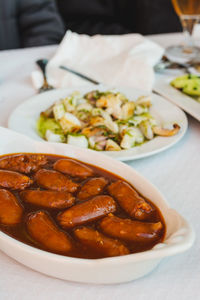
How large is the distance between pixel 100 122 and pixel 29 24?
6.00 ft

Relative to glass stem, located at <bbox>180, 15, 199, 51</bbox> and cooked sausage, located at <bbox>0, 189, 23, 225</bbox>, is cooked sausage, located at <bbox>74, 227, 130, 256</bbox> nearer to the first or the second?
cooked sausage, located at <bbox>0, 189, 23, 225</bbox>

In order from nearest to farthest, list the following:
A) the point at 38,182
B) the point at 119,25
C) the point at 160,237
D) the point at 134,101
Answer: the point at 160,237, the point at 38,182, the point at 134,101, the point at 119,25

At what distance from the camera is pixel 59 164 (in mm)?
819

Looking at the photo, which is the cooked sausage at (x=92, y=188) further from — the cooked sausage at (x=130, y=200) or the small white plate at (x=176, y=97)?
the small white plate at (x=176, y=97)

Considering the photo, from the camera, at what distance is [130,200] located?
0.69 meters

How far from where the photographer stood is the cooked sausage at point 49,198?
2.29ft

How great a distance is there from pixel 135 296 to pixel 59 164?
0.33 meters

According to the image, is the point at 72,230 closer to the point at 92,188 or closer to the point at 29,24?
the point at 92,188

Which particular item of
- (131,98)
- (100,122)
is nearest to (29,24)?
(131,98)

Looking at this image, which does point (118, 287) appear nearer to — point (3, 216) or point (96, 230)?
point (96, 230)

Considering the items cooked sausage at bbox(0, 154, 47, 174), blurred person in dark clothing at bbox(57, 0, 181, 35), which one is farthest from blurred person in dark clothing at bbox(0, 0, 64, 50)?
cooked sausage at bbox(0, 154, 47, 174)

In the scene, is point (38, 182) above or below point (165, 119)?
above

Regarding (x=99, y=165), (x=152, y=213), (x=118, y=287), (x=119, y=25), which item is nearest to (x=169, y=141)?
(x=99, y=165)

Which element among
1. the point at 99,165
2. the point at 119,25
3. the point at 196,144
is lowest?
the point at 119,25
